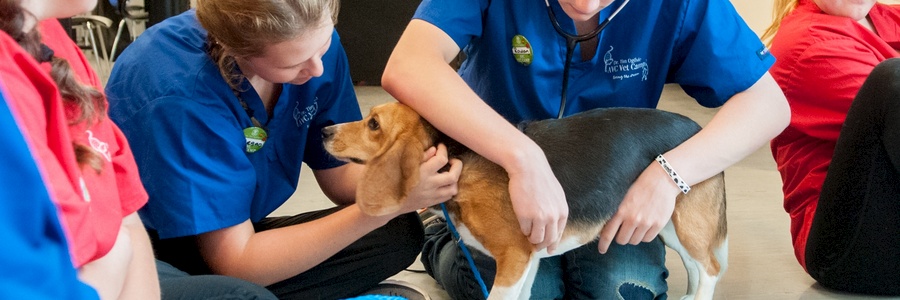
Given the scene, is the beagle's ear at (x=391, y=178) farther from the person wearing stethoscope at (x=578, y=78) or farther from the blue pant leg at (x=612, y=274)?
the blue pant leg at (x=612, y=274)

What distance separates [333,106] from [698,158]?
0.77m

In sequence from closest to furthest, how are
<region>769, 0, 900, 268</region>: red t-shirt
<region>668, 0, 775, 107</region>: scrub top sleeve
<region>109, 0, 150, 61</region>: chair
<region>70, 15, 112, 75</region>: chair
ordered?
1. <region>668, 0, 775, 107</region>: scrub top sleeve
2. <region>769, 0, 900, 268</region>: red t-shirt
3. <region>109, 0, 150, 61</region>: chair
4. <region>70, 15, 112, 75</region>: chair

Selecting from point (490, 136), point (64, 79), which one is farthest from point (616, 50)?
point (64, 79)

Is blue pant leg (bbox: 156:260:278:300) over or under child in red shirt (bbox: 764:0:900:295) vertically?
over

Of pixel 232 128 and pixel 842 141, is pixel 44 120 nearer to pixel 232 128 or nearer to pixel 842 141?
pixel 232 128

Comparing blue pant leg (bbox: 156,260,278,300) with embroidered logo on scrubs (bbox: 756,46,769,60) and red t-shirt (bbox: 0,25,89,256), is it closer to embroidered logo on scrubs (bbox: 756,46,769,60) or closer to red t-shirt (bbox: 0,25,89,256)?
red t-shirt (bbox: 0,25,89,256)

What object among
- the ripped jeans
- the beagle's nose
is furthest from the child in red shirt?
the beagle's nose

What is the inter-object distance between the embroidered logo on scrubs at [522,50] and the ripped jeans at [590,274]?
499 mm

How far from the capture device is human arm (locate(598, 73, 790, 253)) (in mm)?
1647

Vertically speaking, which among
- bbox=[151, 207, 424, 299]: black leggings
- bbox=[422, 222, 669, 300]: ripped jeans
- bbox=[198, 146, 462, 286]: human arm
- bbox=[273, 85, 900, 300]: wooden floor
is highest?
bbox=[198, 146, 462, 286]: human arm

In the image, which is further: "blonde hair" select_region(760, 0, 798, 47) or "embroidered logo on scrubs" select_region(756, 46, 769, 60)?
"blonde hair" select_region(760, 0, 798, 47)

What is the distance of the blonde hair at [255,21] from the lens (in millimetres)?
1398

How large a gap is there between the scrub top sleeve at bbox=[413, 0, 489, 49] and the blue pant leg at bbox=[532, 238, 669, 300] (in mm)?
620

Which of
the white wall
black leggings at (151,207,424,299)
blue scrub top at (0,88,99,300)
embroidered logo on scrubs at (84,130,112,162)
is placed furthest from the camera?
the white wall
